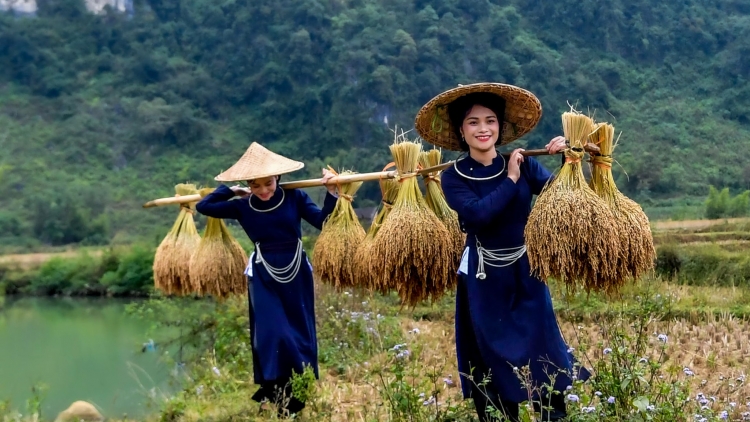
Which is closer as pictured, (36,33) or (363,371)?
(363,371)

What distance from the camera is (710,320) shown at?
6652mm

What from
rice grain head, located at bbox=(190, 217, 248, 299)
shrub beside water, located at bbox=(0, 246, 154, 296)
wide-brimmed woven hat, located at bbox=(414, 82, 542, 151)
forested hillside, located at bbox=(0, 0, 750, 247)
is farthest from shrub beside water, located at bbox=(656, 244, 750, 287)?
shrub beside water, located at bbox=(0, 246, 154, 296)

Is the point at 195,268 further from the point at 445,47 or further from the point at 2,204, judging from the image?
the point at 2,204

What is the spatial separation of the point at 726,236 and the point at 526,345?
36.3 ft

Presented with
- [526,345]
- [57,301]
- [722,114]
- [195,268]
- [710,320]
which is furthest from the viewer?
[722,114]

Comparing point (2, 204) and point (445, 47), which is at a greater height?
point (445, 47)

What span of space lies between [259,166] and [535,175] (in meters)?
1.78

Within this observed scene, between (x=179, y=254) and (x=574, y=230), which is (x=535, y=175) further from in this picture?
(x=179, y=254)

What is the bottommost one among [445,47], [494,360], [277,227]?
[494,360]

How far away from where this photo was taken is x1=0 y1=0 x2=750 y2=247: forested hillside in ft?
92.1

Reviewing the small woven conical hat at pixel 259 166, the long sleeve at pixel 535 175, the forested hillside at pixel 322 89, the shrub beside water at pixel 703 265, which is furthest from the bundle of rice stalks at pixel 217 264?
the forested hillside at pixel 322 89

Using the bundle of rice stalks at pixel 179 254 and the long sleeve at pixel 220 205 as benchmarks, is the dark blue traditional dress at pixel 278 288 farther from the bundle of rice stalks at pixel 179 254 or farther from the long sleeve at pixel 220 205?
the bundle of rice stalks at pixel 179 254

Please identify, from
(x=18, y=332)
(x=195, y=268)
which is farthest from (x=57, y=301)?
(x=195, y=268)

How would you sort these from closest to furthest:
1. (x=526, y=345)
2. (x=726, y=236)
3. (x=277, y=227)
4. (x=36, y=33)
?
1. (x=526, y=345)
2. (x=277, y=227)
3. (x=726, y=236)
4. (x=36, y=33)
